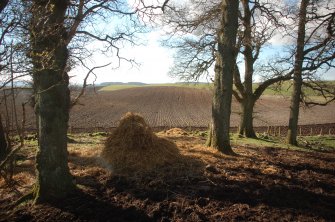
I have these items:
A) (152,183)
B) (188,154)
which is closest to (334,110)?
(188,154)

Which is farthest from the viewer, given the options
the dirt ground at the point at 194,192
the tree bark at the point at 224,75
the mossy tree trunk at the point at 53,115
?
the tree bark at the point at 224,75

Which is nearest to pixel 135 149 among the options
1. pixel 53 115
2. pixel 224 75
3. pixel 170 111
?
pixel 53 115

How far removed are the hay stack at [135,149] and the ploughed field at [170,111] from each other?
1668cm

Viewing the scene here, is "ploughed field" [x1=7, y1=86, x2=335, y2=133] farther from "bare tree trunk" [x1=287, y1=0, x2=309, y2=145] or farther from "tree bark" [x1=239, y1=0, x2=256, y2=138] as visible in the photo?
"bare tree trunk" [x1=287, y1=0, x2=309, y2=145]

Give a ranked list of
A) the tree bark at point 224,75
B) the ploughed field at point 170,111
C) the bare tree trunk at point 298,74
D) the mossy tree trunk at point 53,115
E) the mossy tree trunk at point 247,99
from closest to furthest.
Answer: the mossy tree trunk at point 53,115 < the tree bark at point 224,75 < the bare tree trunk at point 298,74 < the mossy tree trunk at point 247,99 < the ploughed field at point 170,111

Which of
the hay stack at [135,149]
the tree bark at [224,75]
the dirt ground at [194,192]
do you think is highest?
the tree bark at [224,75]

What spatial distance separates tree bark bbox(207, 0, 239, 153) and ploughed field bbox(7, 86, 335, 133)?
17.0 meters

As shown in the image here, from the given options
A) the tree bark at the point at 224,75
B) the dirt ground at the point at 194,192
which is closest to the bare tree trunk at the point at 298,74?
the tree bark at the point at 224,75

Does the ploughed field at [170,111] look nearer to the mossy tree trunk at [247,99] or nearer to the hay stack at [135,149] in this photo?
the mossy tree trunk at [247,99]

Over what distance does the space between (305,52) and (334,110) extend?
34887mm

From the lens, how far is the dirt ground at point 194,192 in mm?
6383

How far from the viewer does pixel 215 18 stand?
582 inches

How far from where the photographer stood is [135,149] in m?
9.99

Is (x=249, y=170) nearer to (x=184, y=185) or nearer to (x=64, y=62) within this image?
(x=184, y=185)
